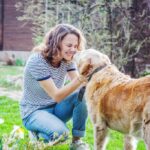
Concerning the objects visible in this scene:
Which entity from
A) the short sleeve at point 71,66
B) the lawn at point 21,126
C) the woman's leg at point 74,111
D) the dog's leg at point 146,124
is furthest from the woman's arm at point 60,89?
the dog's leg at point 146,124

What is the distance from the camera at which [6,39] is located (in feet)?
61.5

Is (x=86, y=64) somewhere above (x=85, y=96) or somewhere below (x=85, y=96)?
above

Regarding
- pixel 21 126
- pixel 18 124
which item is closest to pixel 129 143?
pixel 21 126

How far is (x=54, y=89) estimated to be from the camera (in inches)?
191

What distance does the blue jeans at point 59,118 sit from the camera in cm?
493

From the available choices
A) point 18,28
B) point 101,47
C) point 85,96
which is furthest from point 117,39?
point 18,28

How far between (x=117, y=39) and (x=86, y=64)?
229 inches

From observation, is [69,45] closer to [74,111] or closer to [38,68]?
[38,68]

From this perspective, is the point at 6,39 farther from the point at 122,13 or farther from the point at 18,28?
the point at 122,13

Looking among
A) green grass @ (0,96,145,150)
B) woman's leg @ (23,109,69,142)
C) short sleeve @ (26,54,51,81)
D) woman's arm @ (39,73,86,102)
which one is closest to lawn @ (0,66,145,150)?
green grass @ (0,96,145,150)

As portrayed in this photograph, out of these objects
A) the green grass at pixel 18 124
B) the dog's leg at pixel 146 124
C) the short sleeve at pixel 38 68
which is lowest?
the green grass at pixel 18 124

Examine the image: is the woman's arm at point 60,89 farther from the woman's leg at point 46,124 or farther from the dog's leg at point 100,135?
the dog's leg at point 100,135

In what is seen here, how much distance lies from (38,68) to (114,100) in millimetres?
889

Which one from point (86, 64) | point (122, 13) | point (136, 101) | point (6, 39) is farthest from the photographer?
point (6, 39)
